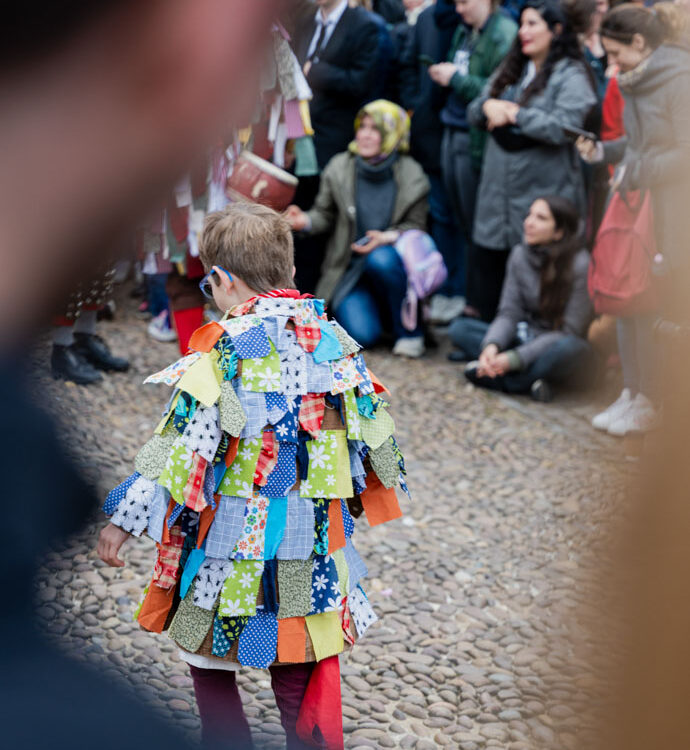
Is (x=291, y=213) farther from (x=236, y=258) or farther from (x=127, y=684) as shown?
(x=127, y=684)

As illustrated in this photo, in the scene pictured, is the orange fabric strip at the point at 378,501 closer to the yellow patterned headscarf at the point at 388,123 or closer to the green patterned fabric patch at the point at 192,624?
the green patterned fabric patch at the point at 192,624

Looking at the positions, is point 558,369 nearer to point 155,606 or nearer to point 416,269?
point 416,269

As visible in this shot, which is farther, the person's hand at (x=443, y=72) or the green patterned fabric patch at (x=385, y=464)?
the person's hand at (x=443, y=72)

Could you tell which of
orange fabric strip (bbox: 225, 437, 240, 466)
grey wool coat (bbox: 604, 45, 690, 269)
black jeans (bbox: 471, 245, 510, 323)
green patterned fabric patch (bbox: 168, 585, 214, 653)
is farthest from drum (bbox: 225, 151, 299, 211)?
black jeans (bbox: 471, 245, 510, 323)

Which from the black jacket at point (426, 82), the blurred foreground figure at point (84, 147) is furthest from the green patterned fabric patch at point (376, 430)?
the black jacket at point (426, 82)

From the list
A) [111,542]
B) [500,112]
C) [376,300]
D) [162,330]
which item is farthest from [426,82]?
[111,542]

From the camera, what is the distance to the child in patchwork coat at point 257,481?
1.51 metres

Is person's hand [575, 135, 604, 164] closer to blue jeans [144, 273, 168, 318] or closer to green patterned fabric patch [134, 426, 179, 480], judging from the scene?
blue jeans [144, 273, 168, 318]

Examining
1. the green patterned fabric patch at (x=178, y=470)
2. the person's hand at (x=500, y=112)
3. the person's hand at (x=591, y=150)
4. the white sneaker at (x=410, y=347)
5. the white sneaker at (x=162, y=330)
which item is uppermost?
the person's hand at (x=500, y=112)

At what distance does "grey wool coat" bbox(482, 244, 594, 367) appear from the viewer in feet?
15.5

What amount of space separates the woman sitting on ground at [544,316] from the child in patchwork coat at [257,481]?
3.13 metres

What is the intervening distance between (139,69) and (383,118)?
495 centimetres

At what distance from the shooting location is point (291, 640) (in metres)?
1.60

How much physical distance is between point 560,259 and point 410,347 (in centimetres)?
102
